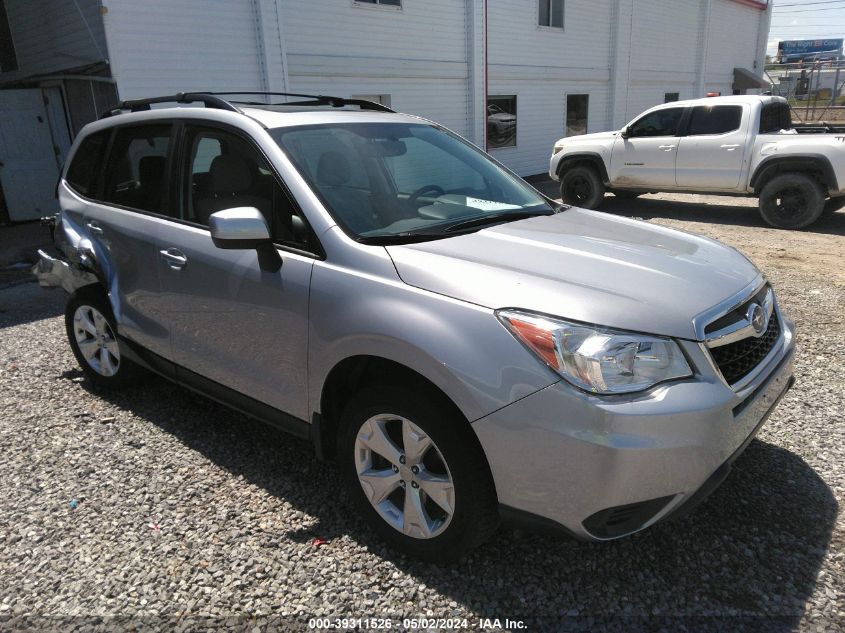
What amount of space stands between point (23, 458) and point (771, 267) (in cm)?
728

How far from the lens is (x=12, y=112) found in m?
10.4

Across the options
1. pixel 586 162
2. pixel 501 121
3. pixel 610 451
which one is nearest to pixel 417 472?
pixel 610 451

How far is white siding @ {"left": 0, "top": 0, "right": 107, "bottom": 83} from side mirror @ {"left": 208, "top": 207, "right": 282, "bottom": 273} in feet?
24.4

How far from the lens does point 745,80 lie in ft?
82.7

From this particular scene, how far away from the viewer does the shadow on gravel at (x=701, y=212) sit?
986 centimetres

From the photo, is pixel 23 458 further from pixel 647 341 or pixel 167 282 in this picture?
pixel 647 341

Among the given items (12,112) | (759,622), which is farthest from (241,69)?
(759,622)

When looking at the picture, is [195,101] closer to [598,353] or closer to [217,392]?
[217,392]

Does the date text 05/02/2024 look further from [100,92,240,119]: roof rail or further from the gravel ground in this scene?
[100,92,240,119]: roof rail

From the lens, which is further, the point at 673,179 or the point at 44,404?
the point at 673,179

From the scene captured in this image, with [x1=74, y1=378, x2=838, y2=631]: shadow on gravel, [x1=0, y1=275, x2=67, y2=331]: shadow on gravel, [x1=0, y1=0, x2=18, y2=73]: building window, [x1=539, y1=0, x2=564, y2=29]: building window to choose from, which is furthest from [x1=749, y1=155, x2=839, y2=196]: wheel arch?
[x1=0, y1=0, x2=18, y2=73]: building window

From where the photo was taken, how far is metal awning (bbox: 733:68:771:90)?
82.5 feet

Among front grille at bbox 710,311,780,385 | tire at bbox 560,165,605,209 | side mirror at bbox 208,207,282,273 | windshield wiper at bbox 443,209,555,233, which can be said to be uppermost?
side mirror at bbox 208,207,282,273

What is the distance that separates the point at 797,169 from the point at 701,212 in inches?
89.8
